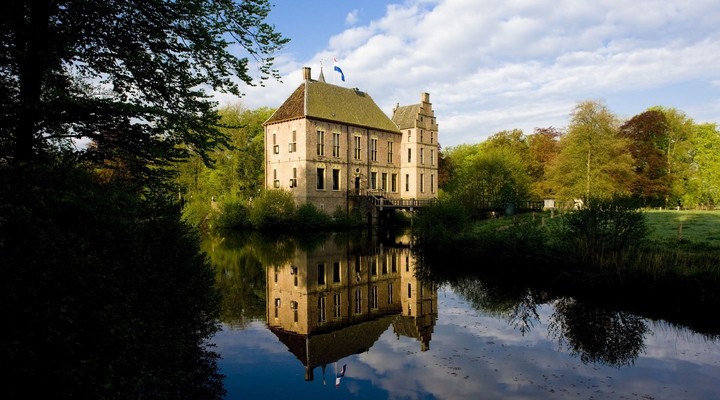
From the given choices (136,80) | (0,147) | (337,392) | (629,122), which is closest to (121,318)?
(0,147)

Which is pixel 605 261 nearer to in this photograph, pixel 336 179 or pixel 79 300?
→ pixel 79 300

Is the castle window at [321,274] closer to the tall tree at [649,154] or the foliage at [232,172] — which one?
the foliage at [232,172]

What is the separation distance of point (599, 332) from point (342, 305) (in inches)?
236

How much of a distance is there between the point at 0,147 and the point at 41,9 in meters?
2.34

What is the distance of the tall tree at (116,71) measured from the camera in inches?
241

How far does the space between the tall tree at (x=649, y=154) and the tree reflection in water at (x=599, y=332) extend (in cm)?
3496

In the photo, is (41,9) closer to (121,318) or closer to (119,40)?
(119,40)

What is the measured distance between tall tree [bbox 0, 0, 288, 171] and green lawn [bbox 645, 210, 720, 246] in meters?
14.3

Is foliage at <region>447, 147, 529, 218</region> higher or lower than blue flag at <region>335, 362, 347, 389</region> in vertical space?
higher

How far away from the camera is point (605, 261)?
1188 cm

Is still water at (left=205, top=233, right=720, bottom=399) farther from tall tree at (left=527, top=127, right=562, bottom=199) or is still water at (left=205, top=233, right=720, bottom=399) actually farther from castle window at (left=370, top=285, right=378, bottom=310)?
tall tree at (left=527, top=127, right=562, bottom=199)

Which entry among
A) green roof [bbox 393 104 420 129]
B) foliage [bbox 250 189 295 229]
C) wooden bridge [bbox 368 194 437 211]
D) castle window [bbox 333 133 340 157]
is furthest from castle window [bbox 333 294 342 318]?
green roof [bbox 393 104 420 129]

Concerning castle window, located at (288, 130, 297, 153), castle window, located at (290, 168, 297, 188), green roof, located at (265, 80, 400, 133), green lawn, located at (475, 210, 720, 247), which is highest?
green roof, located at (265, 80, 400, 133)

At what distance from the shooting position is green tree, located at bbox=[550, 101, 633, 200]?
3444 centimetres
